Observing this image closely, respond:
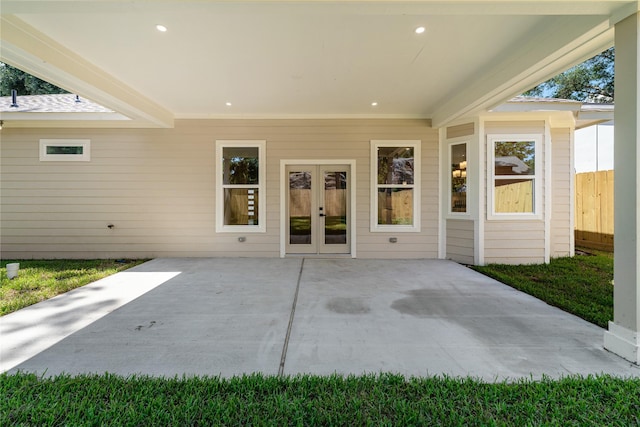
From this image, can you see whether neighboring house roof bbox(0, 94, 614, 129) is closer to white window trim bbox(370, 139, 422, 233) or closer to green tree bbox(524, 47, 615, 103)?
white window trim bbox(370, 139, 422, 233)

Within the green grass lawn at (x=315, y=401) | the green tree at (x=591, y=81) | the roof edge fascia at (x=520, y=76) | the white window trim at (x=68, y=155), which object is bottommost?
the green grass lawn at (x=315, y=401)

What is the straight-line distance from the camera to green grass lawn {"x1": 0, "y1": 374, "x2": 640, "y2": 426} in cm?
162

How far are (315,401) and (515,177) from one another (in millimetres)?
5971

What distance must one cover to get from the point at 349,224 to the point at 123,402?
16.6 feet

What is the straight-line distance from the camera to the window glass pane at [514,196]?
568 centimetres

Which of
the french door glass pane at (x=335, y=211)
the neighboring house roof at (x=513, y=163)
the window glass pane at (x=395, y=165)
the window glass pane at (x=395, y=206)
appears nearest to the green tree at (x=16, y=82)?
the french door glass pane at (x=335, y=211)

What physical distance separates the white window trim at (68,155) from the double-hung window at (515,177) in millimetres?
8697

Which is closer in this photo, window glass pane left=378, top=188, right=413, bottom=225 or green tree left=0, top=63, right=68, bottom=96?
window glass pane left=378, top=188, right=413, bottom=225

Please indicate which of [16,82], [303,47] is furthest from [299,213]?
[16,82]

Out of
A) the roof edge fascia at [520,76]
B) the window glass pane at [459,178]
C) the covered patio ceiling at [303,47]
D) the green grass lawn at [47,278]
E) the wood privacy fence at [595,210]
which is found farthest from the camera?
the wood privacy fence at [595,210]

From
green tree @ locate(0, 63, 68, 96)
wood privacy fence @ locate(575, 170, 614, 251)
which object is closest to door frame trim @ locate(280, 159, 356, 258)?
wood privacy fence @ locate(575, 170, 614, 251)

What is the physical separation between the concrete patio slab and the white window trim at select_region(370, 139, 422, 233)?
1.93 meters

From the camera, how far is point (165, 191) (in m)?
6.22

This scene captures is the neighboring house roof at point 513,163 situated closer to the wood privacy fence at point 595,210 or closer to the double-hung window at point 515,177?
the double-hung window at point 515,177
